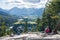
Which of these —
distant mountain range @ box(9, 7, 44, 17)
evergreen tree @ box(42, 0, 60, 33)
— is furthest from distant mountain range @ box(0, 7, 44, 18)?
evergreen tree @ box(42, 0, 60, 33)

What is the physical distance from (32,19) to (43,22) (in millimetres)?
1487

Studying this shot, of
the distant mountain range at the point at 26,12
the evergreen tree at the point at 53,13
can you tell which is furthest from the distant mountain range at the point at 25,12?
the evergreen tree at the point at 53,13

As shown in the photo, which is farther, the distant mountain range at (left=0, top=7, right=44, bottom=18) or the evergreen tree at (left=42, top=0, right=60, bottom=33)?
the distant mountain range at (left=0, top=7, right=44, bottom=18)

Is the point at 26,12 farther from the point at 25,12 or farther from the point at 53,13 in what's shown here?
the point at 53,13

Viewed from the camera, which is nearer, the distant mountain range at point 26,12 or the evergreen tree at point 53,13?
the evergreen tree at point 53,13

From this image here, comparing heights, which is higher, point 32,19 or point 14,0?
point 14,0

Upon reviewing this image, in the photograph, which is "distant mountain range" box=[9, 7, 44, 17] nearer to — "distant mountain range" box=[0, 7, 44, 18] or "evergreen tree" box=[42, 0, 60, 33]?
"distant mountain range" box=[0, 7, 44, 18]

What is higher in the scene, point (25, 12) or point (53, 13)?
point (53, 13)

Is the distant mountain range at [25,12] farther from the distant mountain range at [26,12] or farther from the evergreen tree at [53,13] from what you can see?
the evergreen tree at [53,13]

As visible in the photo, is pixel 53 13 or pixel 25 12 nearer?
pixel 53 13

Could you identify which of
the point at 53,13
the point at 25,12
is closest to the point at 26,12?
the point at 25,12

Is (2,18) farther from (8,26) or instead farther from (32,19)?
(32,19)

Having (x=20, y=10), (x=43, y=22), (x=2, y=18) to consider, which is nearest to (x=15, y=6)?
(x=20, y=10)

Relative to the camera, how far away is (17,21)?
613 inches
